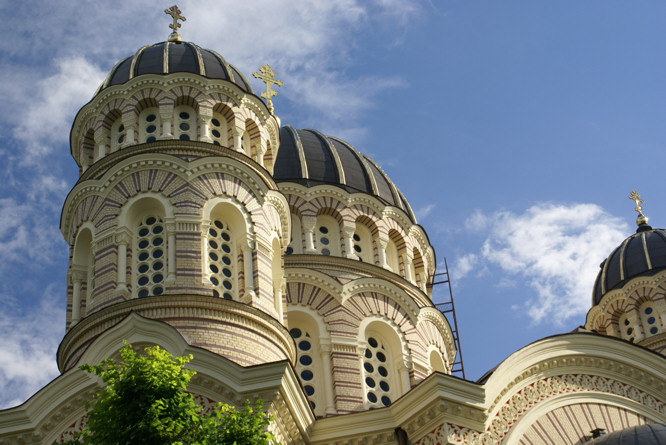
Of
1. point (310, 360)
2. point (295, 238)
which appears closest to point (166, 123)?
point (295, 238)

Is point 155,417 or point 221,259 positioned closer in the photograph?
point 155,417

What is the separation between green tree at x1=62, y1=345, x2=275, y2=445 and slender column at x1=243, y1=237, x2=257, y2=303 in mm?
5787

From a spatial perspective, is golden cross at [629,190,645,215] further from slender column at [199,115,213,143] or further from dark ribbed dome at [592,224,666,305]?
slender column at [199,115,213,143]

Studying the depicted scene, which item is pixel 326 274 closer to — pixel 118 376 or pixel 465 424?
pixel 465 424

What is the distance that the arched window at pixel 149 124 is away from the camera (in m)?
20.7

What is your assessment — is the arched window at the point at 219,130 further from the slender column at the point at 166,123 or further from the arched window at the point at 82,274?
the arched window at the point at 82,274

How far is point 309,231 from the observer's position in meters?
25.9

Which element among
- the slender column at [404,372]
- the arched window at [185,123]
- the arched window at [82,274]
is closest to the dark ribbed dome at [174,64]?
the arched window at [185,123]

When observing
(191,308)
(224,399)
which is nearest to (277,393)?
(224,399)

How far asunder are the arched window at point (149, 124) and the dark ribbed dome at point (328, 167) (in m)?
6.02

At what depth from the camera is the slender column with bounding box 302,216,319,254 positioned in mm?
25391

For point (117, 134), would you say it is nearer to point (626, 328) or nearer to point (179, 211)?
point (179, 211)

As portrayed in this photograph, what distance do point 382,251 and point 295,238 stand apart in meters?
2.35

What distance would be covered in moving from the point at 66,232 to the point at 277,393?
6.61 meters
